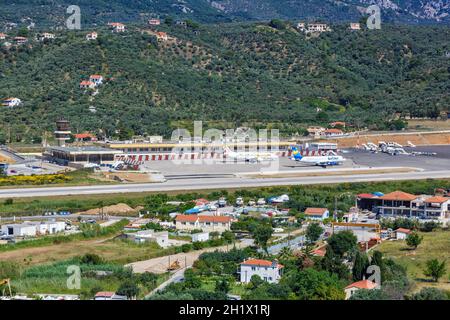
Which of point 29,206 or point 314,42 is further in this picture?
point 314,42

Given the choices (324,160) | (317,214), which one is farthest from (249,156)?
(317,214)

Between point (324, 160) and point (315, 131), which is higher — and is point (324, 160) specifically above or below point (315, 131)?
below

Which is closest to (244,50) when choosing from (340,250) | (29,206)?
(29,206)

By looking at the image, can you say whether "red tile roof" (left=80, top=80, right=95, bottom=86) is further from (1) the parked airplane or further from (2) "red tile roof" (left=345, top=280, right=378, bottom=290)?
(2) "red tile roof" (left=345, top=280, right=378, bottom=290)

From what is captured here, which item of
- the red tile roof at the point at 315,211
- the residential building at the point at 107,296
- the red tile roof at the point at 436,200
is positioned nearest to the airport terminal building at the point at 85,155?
the red tile roof at the point at 315,211

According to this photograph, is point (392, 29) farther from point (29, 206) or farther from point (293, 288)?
point (293, 288)

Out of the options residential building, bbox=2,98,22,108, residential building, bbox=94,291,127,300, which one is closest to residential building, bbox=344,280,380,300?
residential building, bbox=94,291,127,300

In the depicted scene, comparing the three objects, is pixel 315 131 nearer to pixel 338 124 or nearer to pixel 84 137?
pixel 338 124
